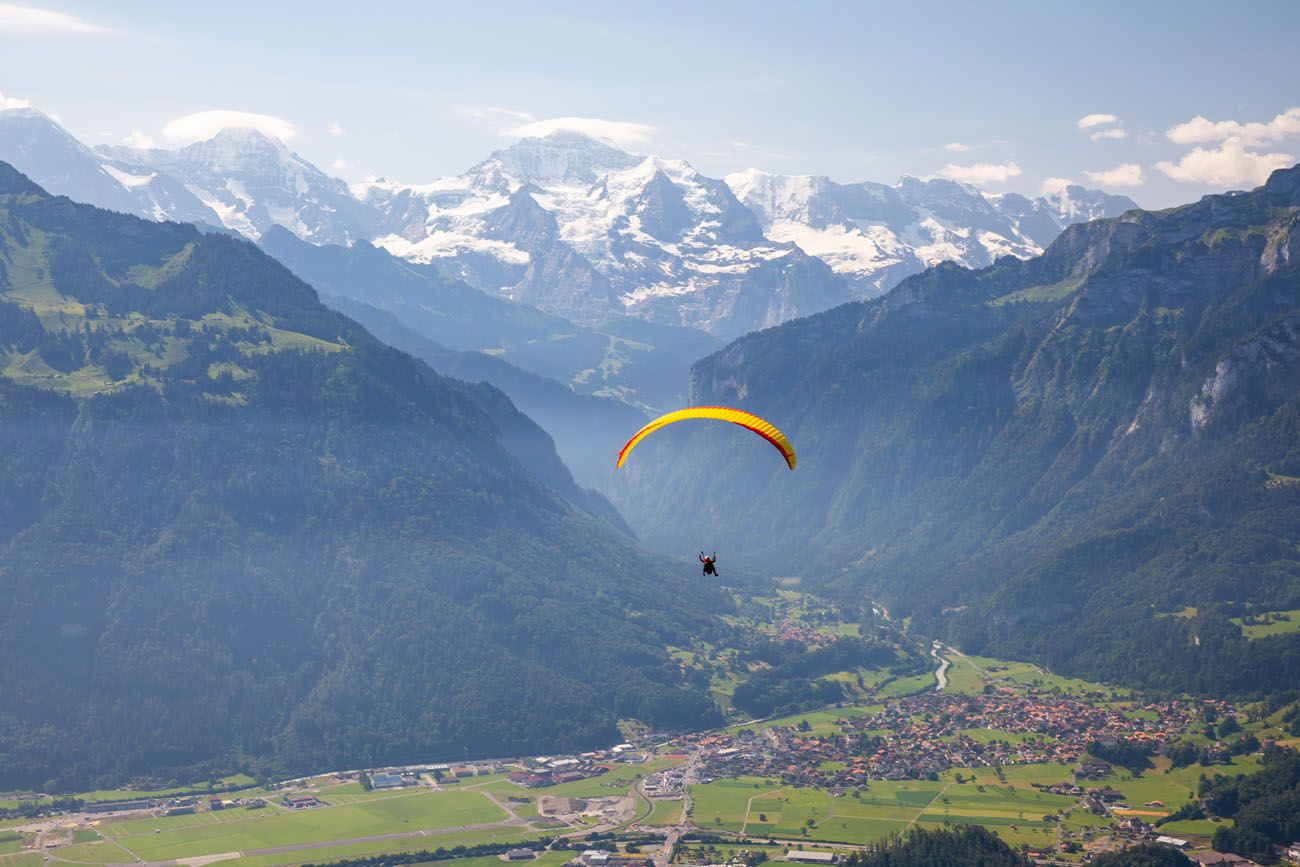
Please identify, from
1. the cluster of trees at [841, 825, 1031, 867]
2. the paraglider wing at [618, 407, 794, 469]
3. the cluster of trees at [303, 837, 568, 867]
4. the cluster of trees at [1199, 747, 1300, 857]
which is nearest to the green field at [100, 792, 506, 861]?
the cluster of trees at [303, 837, 568, 867]

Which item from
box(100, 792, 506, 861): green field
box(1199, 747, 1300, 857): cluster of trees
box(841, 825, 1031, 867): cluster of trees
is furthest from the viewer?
box(100, 792, 506, 861): green field

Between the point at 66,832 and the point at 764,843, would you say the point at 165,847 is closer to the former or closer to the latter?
the point at 66,832

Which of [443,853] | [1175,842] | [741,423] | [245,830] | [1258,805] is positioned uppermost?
→ [741,423]

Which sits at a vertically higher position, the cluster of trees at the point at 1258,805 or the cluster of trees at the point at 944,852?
the cluster of trees at the point at 1258,805

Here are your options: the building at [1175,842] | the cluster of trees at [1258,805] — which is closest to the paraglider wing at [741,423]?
the building at [1175,842]

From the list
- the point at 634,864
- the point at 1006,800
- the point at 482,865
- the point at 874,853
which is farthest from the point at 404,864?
the point at 1006,800

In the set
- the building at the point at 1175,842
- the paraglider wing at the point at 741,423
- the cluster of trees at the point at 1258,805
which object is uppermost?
the paraglider wing at the point at 741,423

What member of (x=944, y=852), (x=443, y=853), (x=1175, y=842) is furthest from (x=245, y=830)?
(x=1175, y=842)

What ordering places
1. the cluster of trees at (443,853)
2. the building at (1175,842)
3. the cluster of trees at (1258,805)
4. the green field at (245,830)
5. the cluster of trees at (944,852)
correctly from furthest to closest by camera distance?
the green field at (245,830) < the cluster of trees at (443,853) < the building at (1175,842) < the cluster of trees at (1258,805) < the cluster of trees at (944,852)

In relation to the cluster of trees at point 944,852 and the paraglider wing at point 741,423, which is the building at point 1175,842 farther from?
the paraglider wing at point 741,423

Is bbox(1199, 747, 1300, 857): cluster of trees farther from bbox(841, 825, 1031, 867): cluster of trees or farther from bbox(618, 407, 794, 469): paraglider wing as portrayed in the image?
bbox(618, 407, 794, 469): paraglider wing

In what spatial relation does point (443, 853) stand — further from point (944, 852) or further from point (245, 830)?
point (944, 852)
